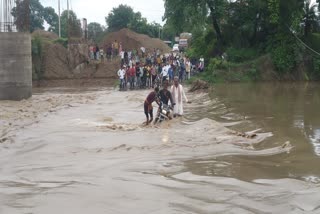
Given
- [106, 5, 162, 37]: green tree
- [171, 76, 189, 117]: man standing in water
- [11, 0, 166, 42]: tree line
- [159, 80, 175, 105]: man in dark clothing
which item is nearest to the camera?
[159, 80, 175, 105]: man in dark clothing

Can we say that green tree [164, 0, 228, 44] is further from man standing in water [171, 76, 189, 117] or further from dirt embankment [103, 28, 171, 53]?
man standing in water [171, 76, 189, 117]

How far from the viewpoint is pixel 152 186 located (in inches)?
306

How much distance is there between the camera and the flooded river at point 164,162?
6.88 metres

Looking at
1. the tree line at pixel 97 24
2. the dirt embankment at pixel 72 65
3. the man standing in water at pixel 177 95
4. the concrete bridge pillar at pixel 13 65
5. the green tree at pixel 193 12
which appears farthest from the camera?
the tree line at pixel 97 24

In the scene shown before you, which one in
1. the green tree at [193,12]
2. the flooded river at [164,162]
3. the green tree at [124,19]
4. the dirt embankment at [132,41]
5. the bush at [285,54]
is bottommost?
the flooded river at [164,162]

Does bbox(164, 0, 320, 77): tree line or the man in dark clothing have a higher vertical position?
bbox(164, 0, 320, 77): tree line

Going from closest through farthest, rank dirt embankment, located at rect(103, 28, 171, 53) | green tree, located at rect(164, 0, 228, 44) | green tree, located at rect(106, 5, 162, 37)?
1. green tree, located at rect(164, 0, 228, 44)
2. dirt embankment, located at rect(103, 28, 171, 53)
3. green tree, located at rect(106, 5, 162, 37)

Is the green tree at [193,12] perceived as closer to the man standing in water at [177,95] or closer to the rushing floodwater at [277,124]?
the rushing floodwater at [277,124]

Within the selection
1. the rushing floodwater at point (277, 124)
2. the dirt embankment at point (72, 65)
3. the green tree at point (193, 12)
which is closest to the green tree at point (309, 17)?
the green tree at point (193, 12)

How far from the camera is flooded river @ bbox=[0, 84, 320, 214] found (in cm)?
688

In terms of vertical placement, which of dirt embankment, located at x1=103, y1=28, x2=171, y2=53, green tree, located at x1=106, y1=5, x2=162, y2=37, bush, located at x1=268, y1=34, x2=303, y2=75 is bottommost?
bush, located at x1=268, y1=34, x2=303, y2=75

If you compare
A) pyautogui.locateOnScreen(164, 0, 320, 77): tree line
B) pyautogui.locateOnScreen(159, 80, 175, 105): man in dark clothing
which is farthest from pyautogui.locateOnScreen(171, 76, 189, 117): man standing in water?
pyautogui.locateOnScreen(164, 0, 320, 77): tree line

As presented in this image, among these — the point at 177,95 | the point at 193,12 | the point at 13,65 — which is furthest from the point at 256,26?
the point at 177,95

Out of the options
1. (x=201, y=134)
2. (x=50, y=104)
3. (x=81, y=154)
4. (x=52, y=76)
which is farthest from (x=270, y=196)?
(x=52, y=76)
